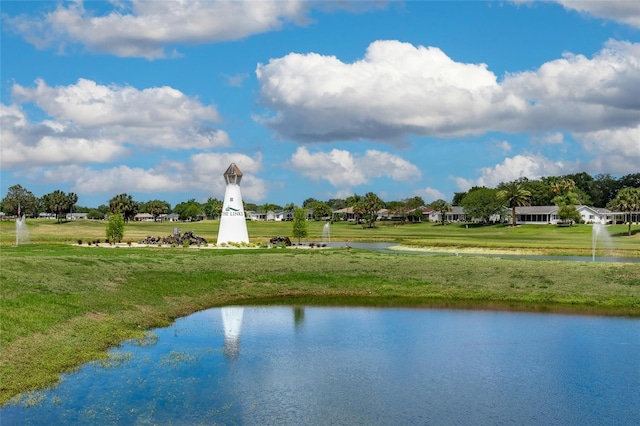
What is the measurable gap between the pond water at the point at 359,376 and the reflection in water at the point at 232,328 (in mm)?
108

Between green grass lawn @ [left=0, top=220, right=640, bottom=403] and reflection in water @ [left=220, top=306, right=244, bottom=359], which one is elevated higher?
green grass lawn @ [left=0, top=220, right=640, bottom=403]

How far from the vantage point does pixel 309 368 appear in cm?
2795

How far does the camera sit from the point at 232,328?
37500mm

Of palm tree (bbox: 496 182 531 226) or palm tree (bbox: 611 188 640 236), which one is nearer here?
palm tree (bbox: 611 188 640 236)

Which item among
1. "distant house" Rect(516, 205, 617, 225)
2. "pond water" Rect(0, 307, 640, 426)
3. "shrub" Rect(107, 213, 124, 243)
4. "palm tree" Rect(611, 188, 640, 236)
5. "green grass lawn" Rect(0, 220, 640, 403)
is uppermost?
"palm tree" Rect(611, 188, 640, 236)

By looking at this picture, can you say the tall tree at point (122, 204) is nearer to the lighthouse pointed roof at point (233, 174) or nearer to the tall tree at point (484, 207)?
the tall tree at point (484, 207)

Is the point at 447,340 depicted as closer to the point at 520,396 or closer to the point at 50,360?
the point at 520,396

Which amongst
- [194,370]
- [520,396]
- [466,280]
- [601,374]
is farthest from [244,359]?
[466,280]

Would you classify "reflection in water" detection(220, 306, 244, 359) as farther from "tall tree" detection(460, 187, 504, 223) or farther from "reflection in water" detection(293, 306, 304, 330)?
"tall tree" detection(460, 187, 504, 223)

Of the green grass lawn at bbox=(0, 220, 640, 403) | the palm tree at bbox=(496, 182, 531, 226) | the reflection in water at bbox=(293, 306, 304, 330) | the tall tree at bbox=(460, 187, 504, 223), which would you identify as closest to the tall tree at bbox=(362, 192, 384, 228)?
the tall tree at bbox=(460, 187, 504, 223)

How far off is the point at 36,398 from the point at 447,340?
20193mm

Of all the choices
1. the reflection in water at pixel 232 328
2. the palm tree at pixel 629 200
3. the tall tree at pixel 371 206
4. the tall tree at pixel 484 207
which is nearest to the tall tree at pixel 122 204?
the tall tree at pixel 371 206

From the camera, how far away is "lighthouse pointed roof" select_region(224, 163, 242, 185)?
83.4 metres

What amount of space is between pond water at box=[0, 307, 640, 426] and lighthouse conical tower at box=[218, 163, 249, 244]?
45.4 m
